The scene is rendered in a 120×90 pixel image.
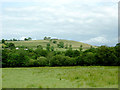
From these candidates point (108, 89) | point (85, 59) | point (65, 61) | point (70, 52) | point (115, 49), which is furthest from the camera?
point (70, 52)

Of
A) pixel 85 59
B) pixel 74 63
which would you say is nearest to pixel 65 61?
pixel 74 63

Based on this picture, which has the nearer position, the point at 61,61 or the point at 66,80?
the point at 66,80

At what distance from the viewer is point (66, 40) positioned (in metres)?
199

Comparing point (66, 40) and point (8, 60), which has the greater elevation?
point (66, 40)

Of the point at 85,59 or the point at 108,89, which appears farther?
the point at 85,59

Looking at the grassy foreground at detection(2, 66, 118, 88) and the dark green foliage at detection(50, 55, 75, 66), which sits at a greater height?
the grassy foreground at detection(2, 66, 118, 88)

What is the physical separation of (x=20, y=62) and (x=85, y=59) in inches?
1122

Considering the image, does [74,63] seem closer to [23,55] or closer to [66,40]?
[23,55]

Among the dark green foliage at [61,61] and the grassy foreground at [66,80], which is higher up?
the grassy foreground at [66,80]

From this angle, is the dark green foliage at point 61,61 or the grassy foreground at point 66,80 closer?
the grassy foreground at point 66,80

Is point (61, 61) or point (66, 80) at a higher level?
point (66, 80)

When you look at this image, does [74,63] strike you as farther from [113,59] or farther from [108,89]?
[108,89]

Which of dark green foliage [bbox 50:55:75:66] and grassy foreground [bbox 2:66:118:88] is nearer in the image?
grassy foreground [bbox 2:66:118:88]

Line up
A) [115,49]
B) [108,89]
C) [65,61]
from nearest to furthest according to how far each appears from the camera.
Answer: [108,89]
[115,49]
[65,61]
